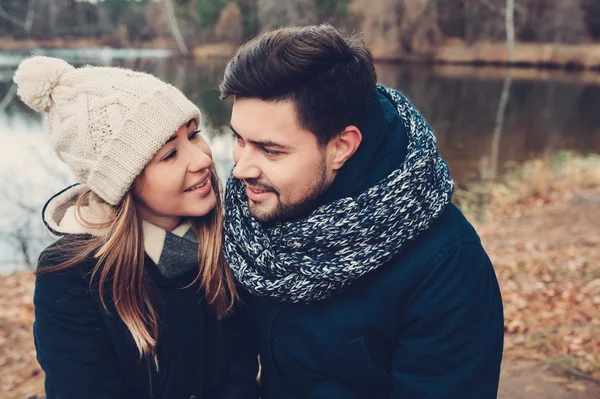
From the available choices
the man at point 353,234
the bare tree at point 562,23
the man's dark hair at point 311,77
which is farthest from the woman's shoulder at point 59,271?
the bare tree at point 562,23

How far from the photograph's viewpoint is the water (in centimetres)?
721

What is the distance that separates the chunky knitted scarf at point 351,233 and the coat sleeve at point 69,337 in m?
0.56

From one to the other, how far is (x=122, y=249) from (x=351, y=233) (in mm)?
810

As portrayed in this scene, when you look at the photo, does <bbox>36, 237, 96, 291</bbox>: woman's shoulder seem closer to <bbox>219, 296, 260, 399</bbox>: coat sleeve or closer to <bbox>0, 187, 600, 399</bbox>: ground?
<bbox>219, 296, 260, 399</bbox>: coat sleeve

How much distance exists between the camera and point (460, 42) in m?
30.7

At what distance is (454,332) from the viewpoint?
1657mm

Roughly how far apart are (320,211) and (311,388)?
70cm

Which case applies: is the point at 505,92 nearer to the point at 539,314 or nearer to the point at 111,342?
the point at 539,314

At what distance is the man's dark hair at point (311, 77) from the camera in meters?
1.74

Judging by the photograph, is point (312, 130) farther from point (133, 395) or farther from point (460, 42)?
point (460, 42)

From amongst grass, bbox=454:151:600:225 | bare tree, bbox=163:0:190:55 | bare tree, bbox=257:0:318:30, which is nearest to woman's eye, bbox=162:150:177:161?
bare tree, bbox=163:0:190:55

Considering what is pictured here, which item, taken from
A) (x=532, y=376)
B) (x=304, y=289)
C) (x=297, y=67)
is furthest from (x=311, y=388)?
(x=532, y=376)

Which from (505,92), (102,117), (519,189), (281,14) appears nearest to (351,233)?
(102,117)

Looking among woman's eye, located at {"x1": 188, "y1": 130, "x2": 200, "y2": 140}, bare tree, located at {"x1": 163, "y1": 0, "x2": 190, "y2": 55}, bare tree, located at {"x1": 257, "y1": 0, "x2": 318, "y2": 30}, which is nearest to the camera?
woman's eye, located at {"x1": 188, "y1": 130, "x2": 200, "y2": 140}
